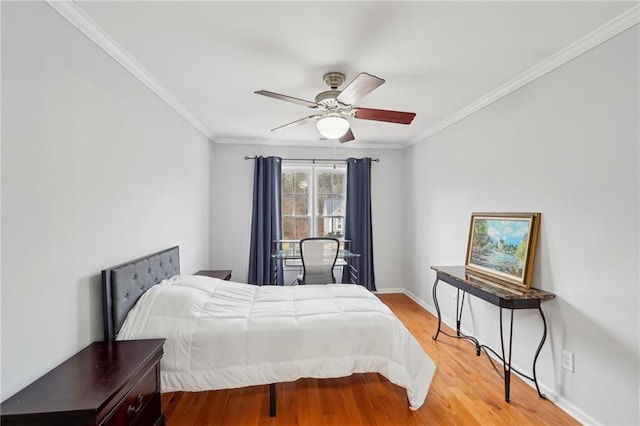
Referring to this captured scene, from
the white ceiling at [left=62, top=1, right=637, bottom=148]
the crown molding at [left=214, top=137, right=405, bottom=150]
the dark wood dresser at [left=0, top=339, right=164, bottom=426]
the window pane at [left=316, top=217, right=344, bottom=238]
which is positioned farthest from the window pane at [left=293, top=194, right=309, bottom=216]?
the dark wood dresser at [left=0, top=339, right=164, bottom=426]

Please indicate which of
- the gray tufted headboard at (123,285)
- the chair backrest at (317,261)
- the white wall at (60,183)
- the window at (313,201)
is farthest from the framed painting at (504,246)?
the white wall at (60,183)

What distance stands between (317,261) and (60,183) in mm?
2555

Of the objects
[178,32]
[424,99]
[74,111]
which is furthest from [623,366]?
[74,111]

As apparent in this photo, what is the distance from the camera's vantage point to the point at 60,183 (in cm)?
147

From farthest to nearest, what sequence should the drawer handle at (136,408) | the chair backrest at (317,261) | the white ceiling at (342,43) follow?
the chair backrest at (317,261) → the white ceiling at (342,43) → the drawer handle at (136,408)

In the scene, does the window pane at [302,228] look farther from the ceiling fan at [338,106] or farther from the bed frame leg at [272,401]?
the bed frame leg at [272,401]

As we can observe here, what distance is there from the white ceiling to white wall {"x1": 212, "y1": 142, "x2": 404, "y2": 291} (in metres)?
1.58

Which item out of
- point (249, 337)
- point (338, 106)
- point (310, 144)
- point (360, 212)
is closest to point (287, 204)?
point (310, 144)

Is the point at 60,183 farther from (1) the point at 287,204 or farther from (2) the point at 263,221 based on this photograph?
(1) the point at 287,204

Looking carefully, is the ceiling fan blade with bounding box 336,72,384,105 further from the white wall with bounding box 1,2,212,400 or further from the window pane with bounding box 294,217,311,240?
the window pane with bounding box 294,217,311,240

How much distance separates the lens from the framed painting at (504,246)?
222cm

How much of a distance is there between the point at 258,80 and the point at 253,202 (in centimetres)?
222

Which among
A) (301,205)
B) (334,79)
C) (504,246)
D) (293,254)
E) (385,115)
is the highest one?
(334,79)

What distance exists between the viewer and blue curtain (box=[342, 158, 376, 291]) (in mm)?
4547
